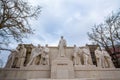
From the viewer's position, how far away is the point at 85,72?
15195 millimetres

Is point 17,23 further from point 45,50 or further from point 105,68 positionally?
point 105,68

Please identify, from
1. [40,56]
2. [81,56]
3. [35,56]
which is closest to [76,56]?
[81,56]

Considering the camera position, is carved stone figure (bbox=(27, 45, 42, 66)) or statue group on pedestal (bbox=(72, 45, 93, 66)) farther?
statue group on pedestal (bbox=(72, 45, 93, 66))

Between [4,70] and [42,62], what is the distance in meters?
3.58

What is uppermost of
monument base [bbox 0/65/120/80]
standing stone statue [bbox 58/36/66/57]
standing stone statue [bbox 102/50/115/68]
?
standing stone statue [bbox 58/36/66/57]

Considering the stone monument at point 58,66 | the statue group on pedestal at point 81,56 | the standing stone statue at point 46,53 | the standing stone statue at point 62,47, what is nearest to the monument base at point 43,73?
the stone monument at point 58,66

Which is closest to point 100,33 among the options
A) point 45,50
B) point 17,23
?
point 45,50

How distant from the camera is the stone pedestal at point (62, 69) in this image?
14.5 metres

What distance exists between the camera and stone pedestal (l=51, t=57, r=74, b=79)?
1453 centimetres

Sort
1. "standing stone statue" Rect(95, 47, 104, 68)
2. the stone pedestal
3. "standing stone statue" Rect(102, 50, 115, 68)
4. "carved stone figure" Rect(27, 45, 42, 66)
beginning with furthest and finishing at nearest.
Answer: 1. "standing stone statue" Rect(102, 50, 115, 68)
2. "standing stone statue" Rect(95, 47, 104, 68)
3. "carved stone figure" Rect(27, 45, 42, 66)
4. the stone pedestal

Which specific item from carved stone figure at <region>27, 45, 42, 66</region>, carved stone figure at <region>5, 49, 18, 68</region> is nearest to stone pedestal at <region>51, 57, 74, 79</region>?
carved stone figure at <region>27, 45, 42, 66</region>

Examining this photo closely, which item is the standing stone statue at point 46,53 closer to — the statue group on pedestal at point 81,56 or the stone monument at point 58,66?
the stone monument at point 58,66

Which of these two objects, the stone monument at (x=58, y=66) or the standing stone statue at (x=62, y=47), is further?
the standing stone statue at (x=62, y=47)

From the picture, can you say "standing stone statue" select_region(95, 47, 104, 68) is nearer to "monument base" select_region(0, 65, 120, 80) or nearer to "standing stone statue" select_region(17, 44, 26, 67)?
"monument base" select_region(0, 65, 120, 80)
